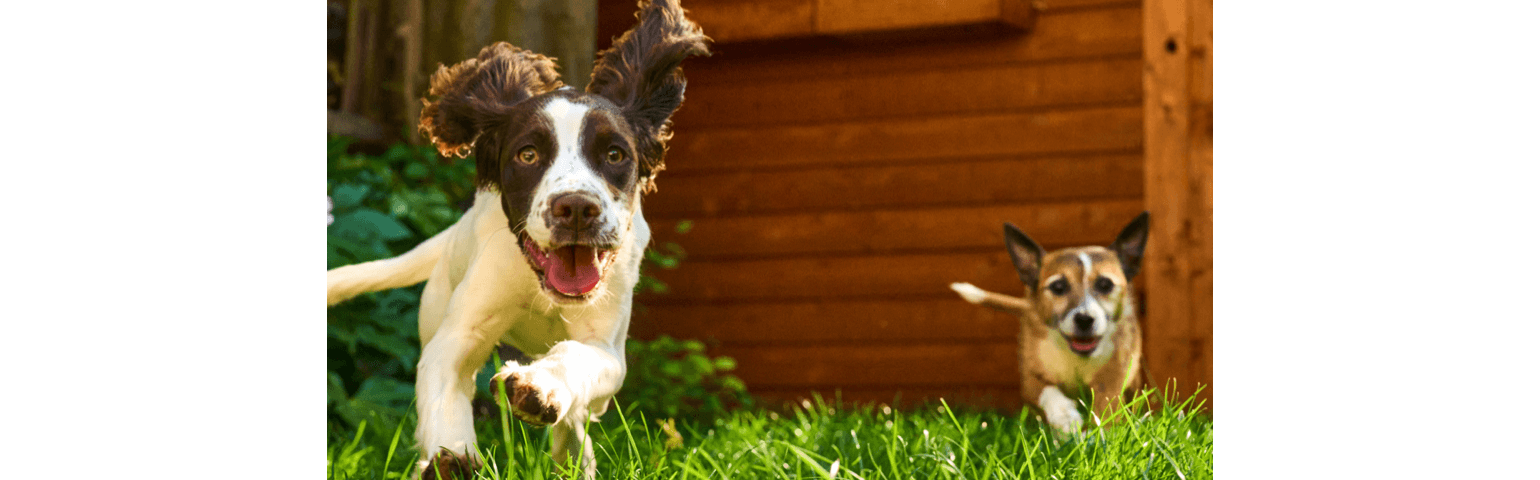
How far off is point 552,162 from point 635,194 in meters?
0.16

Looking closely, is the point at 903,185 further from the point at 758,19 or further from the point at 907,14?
the point at 758,19

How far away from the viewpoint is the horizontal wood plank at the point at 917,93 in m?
4.46

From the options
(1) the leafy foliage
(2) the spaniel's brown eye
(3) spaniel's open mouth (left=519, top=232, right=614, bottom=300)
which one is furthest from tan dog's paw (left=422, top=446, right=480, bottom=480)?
(1) the leafy foliage

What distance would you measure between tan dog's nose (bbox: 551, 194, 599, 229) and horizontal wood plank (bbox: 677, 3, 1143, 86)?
2.96 metres

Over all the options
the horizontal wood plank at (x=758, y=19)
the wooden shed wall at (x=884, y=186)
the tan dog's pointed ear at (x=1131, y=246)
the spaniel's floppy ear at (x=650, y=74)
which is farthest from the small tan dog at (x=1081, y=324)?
the spaniel's floppy ear at (x=650, y=74)

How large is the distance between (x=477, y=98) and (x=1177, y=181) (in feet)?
9.88

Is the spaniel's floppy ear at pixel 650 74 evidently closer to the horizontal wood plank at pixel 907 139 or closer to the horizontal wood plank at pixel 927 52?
the horizontal wood plank at pixel 927 52

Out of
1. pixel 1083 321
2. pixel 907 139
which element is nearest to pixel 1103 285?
pixel 1083 321

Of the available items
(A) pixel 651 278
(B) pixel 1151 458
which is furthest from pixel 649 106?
(A) pixel 651 278

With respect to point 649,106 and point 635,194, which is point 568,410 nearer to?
point 635,194

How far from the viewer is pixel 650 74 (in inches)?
76.4

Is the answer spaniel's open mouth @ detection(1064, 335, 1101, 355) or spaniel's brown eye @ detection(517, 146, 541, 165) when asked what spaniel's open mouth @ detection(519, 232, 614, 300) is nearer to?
spaniel's brown eye @ detection(517, 146, 541, 165)

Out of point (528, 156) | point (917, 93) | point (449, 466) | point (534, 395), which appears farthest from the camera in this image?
point (917, 93)

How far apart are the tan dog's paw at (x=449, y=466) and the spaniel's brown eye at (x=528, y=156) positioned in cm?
44
